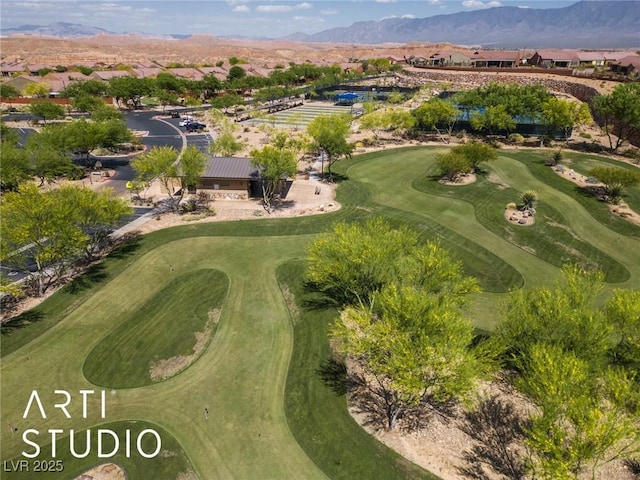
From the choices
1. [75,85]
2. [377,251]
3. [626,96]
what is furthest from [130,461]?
[75,85]

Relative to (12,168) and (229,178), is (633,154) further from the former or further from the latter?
(12,168)

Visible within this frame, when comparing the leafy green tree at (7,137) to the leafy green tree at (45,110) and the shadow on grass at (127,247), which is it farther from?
the shadow on grass at (127,247)

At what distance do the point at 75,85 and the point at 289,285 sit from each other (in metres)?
142

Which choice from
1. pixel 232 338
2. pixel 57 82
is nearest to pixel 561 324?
pixel 232 338

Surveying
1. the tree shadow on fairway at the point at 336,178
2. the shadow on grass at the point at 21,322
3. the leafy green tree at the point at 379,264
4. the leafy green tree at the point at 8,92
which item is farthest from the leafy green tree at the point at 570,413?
the leafy green tree at the point at 8,92

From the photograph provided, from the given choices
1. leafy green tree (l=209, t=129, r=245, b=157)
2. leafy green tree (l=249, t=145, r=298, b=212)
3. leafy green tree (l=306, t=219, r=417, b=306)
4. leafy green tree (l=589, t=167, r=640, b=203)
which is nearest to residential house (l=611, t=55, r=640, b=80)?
leafy green tree (l=589, t=167, r=640, b=203)

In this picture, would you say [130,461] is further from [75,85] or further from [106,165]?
[75,85]

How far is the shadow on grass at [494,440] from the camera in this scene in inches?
931

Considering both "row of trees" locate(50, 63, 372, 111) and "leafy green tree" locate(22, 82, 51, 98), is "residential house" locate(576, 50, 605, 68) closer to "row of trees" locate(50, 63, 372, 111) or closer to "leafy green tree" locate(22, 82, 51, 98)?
"row of trees" locate(50, 63, 372, 111)

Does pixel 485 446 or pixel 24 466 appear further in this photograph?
pixel 485 446

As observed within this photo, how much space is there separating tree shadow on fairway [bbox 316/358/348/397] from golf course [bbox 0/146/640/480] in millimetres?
128

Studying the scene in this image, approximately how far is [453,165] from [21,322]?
6411cm

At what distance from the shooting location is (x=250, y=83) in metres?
165

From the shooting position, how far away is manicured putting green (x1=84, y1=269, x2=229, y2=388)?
100 ft
